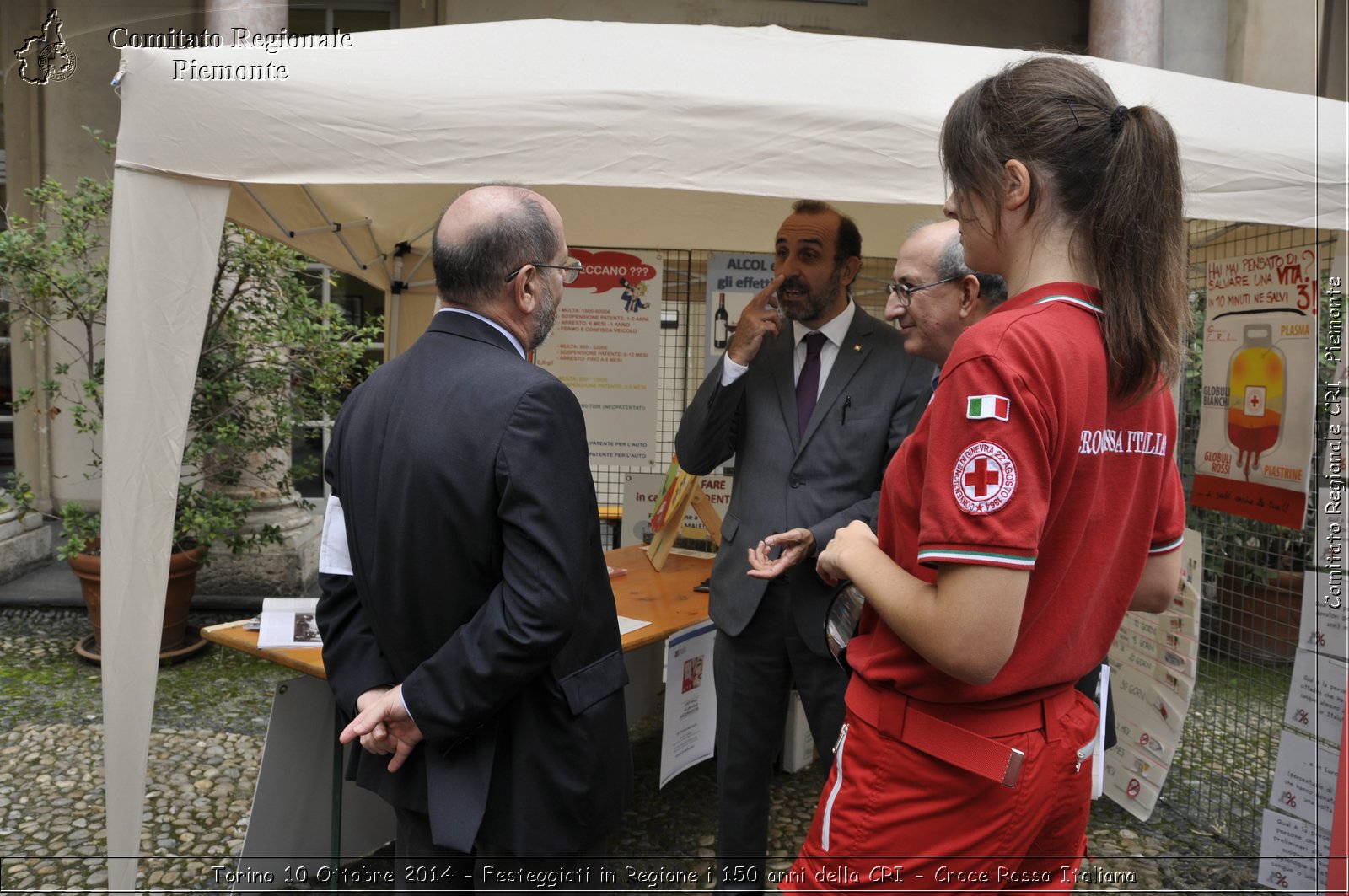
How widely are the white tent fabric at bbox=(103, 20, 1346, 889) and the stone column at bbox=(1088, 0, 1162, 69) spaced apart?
13.2ft

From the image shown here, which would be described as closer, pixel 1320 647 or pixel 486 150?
pixel 486 150

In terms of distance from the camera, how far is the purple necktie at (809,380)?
2.83 meters

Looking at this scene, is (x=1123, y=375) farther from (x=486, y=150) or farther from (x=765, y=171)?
(x=486, y=150)

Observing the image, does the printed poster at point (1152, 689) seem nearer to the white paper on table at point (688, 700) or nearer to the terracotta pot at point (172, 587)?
the white paper on table at point (688, 700)

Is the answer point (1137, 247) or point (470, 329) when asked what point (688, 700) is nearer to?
point (470, 329)

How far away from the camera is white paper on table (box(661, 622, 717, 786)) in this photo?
3.22 m

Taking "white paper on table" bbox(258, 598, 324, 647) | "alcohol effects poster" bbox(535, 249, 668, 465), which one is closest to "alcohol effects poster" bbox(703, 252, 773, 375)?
"alcohol effects poster" bbox(535, 249, 668, 465)

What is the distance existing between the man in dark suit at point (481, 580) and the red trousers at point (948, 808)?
23.5 inches

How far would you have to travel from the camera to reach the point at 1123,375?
1.14 meters

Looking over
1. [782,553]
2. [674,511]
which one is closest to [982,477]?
[782,553]

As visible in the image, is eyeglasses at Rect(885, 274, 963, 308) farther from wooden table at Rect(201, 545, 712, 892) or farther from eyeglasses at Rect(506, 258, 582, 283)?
wooden table at Rect(201, 545, 712, 892)

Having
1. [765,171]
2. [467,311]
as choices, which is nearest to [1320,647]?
[765,171]

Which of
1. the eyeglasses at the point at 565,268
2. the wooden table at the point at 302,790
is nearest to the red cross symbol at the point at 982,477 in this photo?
the eyeglasses at the point at 565,268

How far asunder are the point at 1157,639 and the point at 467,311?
3.15 metres
